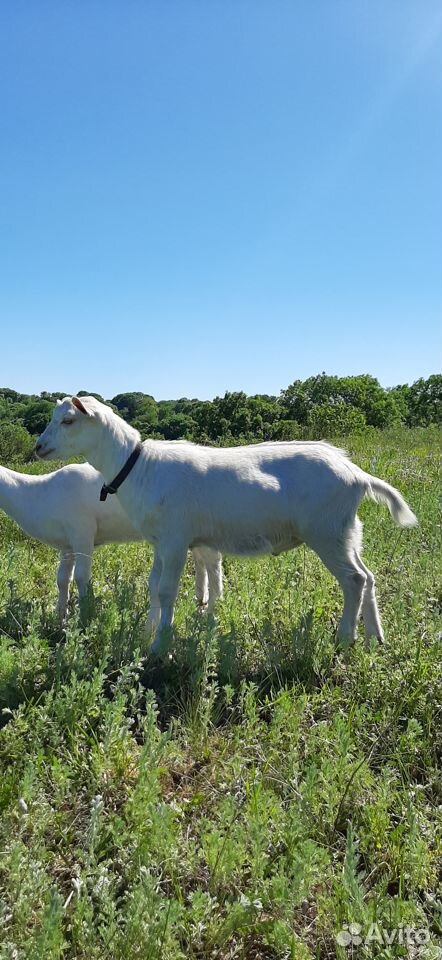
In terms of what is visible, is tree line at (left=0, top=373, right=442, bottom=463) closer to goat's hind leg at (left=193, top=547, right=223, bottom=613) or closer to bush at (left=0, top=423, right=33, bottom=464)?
bush at (left=0, top=423, right=33, bottom=464)

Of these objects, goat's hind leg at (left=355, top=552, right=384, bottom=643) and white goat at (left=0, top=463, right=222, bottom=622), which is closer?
goat's hind leg at (left=355, top=552, right=384, bottom=643)

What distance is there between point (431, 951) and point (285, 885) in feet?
1.59

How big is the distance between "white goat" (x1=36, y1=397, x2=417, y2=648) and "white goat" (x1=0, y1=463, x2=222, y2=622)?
78 cm

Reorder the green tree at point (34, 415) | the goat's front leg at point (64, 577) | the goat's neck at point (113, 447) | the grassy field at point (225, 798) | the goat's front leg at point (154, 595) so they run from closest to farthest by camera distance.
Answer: the grassy field at point (225, 798), the goat's front leg at point (154, 595), the goat's neck at point (113, 447), the goat's front leg at point (64, 577), the green tree at point (34, 415)

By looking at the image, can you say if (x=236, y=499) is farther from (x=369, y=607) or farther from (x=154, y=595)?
(x=369, y=607)

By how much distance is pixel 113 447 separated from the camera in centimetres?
470

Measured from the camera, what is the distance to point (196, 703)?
3.31 m

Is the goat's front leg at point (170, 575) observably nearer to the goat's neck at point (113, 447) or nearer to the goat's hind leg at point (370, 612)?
the goat's neck at point (113, 447)

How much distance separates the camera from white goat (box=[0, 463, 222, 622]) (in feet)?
17.7

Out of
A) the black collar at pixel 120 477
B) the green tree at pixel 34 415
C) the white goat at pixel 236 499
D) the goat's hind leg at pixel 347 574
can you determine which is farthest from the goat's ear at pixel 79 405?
the green tree at pixel 34 415

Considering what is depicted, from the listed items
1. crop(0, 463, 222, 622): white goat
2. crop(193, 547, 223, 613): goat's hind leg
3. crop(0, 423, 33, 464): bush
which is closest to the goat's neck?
crop(0, 463, 222, 622): white goat

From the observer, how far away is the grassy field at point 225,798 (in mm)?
1904

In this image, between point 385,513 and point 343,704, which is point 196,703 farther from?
point 385,513

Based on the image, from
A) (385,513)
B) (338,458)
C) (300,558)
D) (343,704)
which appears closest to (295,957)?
(343,704)
